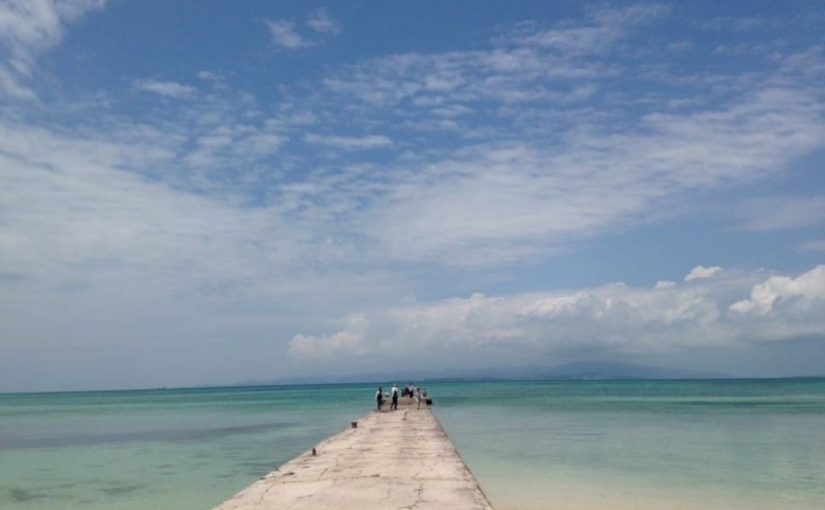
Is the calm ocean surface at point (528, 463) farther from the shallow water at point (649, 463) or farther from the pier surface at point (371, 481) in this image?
the pier surface at point (371, 481)

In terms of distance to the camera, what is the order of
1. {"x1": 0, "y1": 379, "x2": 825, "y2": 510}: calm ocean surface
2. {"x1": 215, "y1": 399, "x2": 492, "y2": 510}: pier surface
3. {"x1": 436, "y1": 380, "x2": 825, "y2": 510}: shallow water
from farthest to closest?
{"x1": 0, "y1": 379, "x2": 825, "y2": 510}: calm ocean surface, {"x1": 436, "y1": 380, "x2": 825, "y2": 510}: shallow water, {"x1": 215, "y1": 399, "x2": 492, "y2": 510}: pier surface

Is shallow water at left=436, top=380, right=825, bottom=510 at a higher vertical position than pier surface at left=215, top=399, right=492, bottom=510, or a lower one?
lower

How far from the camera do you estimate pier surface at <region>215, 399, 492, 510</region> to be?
10992 millimetres

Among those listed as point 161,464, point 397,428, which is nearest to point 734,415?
point 397,428

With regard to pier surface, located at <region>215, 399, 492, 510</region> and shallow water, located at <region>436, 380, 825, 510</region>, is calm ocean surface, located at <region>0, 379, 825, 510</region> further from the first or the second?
pier surface, located at <region>215, 399, 492, 510</region>

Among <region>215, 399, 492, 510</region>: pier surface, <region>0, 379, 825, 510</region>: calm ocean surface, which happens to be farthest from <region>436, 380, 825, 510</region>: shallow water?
<region>215, 399, 492, 510</region>: pier surface

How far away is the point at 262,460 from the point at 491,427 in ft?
45.6

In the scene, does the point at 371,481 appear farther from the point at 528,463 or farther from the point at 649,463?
the point at 649,463

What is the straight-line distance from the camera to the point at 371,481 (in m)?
12.9

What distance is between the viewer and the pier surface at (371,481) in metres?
11.0

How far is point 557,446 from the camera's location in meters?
24.6

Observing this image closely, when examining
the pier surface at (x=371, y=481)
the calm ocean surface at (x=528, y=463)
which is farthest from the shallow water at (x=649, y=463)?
the pier surface at (x=371, y=481)

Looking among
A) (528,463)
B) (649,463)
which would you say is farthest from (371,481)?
(649,463)

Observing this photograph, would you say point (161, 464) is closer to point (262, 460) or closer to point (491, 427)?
point (262, 460)
